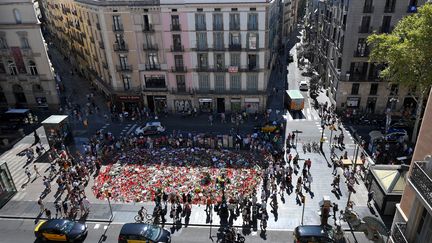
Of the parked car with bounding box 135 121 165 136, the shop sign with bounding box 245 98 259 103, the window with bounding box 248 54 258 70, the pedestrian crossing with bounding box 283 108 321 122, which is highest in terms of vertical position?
the window with bounding box 248 54 258 70

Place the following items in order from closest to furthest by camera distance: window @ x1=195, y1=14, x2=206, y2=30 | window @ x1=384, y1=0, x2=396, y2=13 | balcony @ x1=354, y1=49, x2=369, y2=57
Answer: window @ x1=384, y1=0, x2=396, y2=13 < window @ x1=195, y1=14, x2=206, y2=30 < balcony @ x1=354, y1=49, x2=369, y2=57

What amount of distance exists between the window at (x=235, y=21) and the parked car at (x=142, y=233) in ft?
100

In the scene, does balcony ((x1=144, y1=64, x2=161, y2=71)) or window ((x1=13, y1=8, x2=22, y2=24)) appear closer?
window ((x1=13, y1=8, x2=22, y2=24))

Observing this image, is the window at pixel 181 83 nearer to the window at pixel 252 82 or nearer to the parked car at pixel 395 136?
the window at pixel 252 82

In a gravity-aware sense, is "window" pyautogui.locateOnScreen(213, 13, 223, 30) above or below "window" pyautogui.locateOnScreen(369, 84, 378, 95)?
above

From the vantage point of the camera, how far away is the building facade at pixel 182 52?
47.8 m

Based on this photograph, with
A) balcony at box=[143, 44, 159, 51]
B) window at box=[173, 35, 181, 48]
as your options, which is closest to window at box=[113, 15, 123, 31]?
balcony at box=[143, 44, 159, 51]

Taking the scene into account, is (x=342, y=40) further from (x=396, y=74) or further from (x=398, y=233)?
(x=398, y=233)

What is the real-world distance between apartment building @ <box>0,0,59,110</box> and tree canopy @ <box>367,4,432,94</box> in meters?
49.9

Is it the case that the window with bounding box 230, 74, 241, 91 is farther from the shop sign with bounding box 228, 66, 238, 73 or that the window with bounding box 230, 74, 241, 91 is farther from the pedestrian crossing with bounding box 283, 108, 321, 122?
the pedestrian crossing with bounding box 283, 108, 321, 122

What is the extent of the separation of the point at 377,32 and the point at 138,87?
36924 mm

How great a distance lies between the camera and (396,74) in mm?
39906

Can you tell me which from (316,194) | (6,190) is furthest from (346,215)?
(6,190)

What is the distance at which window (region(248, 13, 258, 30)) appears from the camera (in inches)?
1855
